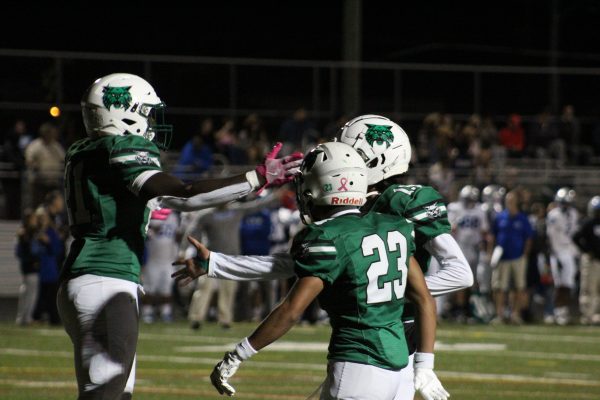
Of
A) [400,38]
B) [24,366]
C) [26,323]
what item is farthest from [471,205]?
[400,38]

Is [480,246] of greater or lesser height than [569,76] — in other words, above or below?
below

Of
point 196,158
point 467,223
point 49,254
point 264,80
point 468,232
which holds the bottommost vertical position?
point 49,254

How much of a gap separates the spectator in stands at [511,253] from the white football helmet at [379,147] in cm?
1275

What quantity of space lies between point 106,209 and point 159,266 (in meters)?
12.1

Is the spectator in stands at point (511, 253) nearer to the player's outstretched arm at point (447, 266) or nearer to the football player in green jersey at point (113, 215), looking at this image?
the player's outstretched arm at point (447, 266)

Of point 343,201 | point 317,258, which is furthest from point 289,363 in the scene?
point 317,258

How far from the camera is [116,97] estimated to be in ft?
19.2

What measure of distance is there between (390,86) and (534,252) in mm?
4728

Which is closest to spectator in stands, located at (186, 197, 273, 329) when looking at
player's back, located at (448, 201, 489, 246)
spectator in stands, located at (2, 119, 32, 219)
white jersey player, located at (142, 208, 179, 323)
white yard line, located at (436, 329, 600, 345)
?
white jersey player, located at (142, 208, 179, 323)

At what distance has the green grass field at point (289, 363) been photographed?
10.4 meters

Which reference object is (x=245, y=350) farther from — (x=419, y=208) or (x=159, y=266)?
(x=159, y=266)

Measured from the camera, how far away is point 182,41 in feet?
100

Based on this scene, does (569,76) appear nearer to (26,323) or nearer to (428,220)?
(26,323)

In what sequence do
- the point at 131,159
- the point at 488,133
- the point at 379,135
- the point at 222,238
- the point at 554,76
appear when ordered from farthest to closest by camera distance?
the point at 554,76
the point at 488,133
the point at 222,238
the point at 379,135
the point at 131,159
